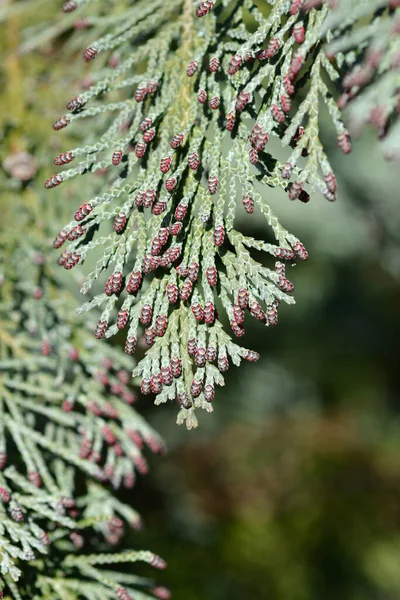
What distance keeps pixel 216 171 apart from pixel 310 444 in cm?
462

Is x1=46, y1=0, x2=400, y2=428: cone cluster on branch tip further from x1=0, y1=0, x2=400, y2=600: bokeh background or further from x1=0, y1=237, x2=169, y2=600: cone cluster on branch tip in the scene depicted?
x1=0, y1=0, x2=400, y2=600: bokeh background

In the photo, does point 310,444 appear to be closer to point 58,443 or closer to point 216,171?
point 58,443

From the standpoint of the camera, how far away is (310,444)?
538 centimetres

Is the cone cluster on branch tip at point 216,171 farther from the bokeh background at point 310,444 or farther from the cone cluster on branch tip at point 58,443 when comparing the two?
the bokeh background at point 310,444

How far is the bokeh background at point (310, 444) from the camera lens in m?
3.05

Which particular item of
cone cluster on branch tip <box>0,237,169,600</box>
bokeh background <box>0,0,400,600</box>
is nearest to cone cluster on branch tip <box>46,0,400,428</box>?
cone cluster on branch tip <box>0,237,169,600</box>

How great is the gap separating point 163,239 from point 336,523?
4.28 m

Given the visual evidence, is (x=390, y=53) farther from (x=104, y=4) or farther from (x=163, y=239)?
(x=104, y=4)

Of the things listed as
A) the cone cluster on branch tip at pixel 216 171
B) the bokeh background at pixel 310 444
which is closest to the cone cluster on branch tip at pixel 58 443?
the cone cluster on branch tip at pixel 216 171

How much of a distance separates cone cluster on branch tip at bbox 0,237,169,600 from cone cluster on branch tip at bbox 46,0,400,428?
1.35 ft

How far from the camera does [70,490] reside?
1461mm

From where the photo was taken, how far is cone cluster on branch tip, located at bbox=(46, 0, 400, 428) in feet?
3.22

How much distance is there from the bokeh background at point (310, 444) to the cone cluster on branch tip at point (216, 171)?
132 centimetres

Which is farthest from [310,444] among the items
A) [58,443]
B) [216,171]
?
[216,171]
